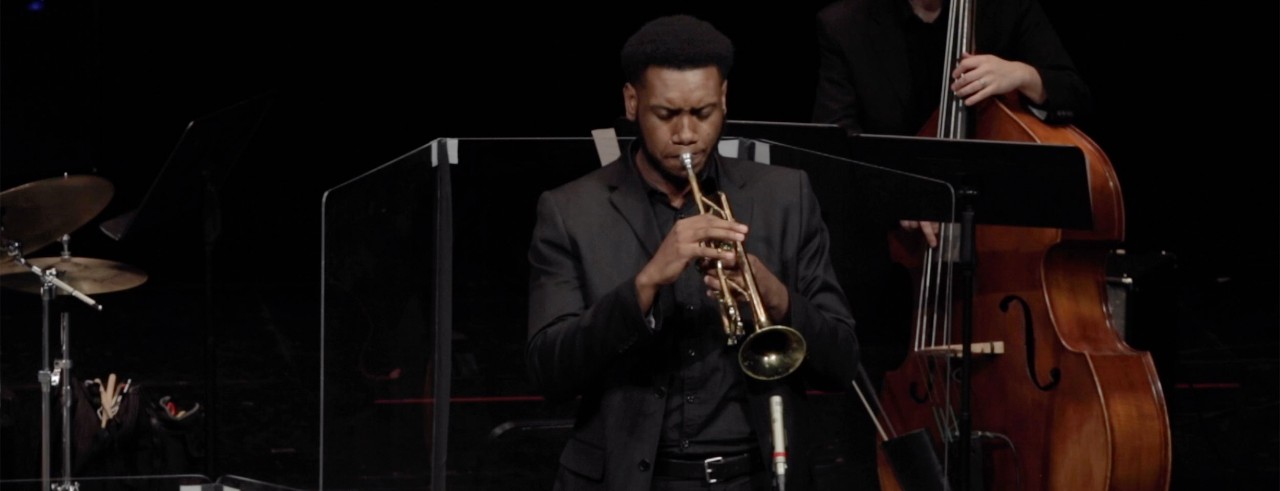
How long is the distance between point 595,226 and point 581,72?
17.7ft

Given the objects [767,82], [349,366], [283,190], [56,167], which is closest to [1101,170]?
[349,366]

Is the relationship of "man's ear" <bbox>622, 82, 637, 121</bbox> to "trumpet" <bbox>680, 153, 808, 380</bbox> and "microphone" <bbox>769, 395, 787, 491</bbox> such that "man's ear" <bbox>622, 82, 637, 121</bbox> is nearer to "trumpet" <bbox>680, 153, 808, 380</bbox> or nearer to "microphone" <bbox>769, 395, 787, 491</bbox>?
"trumpet" <bbox>680, 153, 808, 380</bbox>

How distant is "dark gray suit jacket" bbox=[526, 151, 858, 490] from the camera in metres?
2.49

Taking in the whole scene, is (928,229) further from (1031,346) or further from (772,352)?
(772,352)

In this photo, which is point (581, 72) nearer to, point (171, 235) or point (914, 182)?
point (171, 235)

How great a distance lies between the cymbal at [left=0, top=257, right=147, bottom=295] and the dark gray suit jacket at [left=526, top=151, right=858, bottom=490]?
275 cm

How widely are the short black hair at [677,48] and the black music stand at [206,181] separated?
227 centimetres

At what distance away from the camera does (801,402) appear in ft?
8.65

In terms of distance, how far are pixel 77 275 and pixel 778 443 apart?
3.16m

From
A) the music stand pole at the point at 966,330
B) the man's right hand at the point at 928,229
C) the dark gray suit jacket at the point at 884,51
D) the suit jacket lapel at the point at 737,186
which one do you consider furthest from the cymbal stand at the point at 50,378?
the suit jacket lapel at the point at 737,186

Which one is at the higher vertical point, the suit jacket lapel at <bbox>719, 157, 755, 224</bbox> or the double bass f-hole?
the suit jacket lapel at <bbox>719, 157, 755, 224</bbox>

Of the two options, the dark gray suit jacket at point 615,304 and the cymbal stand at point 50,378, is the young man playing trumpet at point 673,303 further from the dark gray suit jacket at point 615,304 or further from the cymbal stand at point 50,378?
the cymbal stand at point 50,378

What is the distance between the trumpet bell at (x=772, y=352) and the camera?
2.44 meters

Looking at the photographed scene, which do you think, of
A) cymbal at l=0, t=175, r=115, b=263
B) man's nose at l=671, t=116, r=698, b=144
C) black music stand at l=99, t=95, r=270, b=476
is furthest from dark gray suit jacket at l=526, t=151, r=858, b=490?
cymbal at l=0, t=175, r=115, b=263
